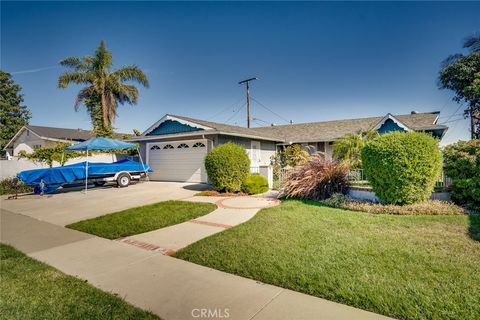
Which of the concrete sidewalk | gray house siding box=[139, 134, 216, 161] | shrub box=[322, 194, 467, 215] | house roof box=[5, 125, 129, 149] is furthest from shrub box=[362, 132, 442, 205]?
house roof box=[5, 125, 129, 149]

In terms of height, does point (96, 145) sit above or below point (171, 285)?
above

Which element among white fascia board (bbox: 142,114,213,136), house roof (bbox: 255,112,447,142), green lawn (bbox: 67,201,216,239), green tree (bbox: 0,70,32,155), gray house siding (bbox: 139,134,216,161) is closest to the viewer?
green lawn (bbox: 67,201,216,239)

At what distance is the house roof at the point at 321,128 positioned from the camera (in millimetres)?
14870

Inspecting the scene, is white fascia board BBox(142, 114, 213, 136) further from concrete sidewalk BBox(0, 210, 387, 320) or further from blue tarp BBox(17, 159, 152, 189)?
concrete sidewalk BBox(0, 210, 387, 320)

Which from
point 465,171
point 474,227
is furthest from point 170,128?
point 474,227

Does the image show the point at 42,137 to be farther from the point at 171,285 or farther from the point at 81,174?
the point at 171,285

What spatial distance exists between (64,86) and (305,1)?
20.5 m

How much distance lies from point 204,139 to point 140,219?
8.34 metres

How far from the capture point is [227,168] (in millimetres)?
10812

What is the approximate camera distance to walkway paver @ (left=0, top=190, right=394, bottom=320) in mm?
2568

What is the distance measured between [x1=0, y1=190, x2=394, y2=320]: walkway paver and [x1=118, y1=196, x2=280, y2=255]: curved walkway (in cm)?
29

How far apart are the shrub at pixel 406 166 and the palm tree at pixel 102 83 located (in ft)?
70.4

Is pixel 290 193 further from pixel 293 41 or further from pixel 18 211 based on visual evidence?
pixel 18 211

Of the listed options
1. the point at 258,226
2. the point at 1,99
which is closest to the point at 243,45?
the point at 258,226
